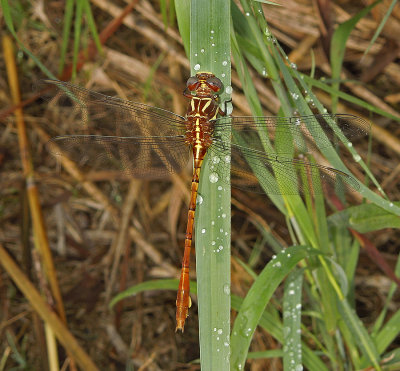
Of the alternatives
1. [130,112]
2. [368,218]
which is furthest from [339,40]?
[130,112]

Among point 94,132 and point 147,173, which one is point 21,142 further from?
point 147,173

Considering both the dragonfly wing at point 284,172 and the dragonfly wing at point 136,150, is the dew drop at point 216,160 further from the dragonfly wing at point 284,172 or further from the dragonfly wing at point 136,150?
the dragonfly wing at point 136,150

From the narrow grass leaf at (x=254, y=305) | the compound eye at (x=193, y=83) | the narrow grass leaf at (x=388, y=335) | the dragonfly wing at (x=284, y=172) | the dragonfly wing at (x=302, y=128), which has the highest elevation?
the compound eye at (x=193, y=83)

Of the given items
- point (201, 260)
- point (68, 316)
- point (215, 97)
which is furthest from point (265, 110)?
point (68, 316)

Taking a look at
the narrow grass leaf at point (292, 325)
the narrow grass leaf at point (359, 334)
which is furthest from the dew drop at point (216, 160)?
the narrow grass leaf at point (359, 334)

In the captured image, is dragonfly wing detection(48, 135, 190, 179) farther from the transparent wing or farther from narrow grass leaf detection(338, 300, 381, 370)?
narrow grass leaf detection(338, 300, 381, 370)

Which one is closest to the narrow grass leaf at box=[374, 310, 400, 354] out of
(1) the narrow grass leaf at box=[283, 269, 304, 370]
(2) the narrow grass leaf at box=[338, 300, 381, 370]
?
(2) the narrow grass leaf at box=[338, 300, 381, 370]

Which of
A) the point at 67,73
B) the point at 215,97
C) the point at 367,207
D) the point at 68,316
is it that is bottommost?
the point at 68,316
